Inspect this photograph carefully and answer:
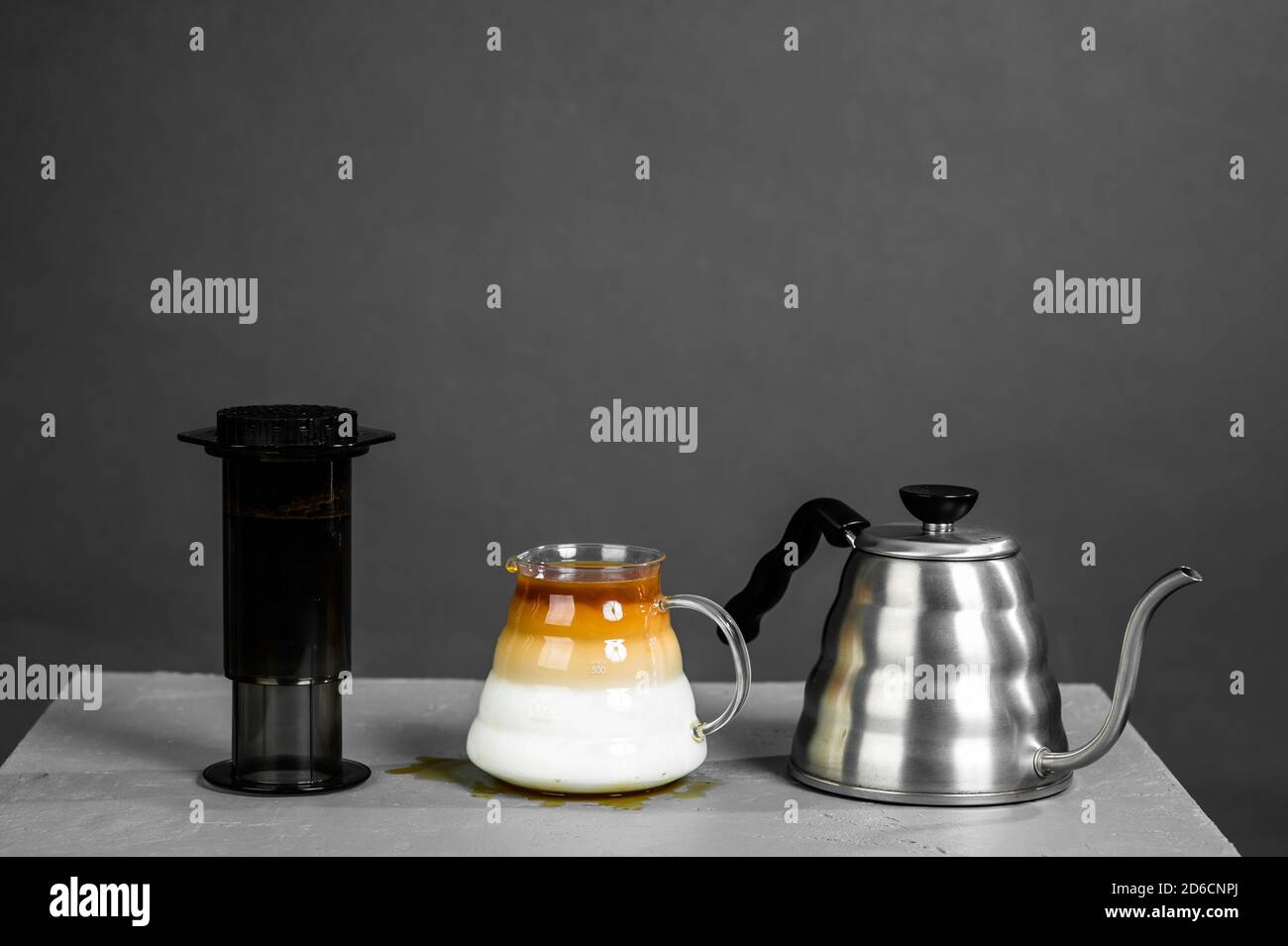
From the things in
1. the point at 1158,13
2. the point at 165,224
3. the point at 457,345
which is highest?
the point at 1158,13

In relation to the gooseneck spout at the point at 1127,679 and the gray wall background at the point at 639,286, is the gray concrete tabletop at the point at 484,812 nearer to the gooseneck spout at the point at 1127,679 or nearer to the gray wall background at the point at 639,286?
the gooseneck spout at the point at 1127,679

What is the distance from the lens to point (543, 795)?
120 cm

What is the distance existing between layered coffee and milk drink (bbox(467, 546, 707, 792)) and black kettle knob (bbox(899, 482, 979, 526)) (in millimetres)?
217

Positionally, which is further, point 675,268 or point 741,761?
point 675,268

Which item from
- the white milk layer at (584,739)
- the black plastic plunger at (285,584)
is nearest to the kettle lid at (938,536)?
the white milk layer at (584,739)

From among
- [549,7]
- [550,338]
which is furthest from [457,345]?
[549,7]

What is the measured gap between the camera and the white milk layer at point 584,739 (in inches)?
45.5

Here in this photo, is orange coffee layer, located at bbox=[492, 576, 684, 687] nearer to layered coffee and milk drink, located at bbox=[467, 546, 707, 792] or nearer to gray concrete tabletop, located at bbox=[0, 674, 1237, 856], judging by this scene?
layered coffee and milk drink, located at bbox=[467, 546, 707, 792]

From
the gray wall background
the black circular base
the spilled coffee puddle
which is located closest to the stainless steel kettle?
the spilled coffee puddle

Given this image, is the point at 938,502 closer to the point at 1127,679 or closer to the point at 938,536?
the point at 938,536

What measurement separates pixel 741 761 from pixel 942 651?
0.24 meters

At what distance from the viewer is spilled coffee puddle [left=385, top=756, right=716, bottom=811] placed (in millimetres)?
1179

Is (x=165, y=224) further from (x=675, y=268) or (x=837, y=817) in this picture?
(x=837, y=817)

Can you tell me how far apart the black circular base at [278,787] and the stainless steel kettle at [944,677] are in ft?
1.23
